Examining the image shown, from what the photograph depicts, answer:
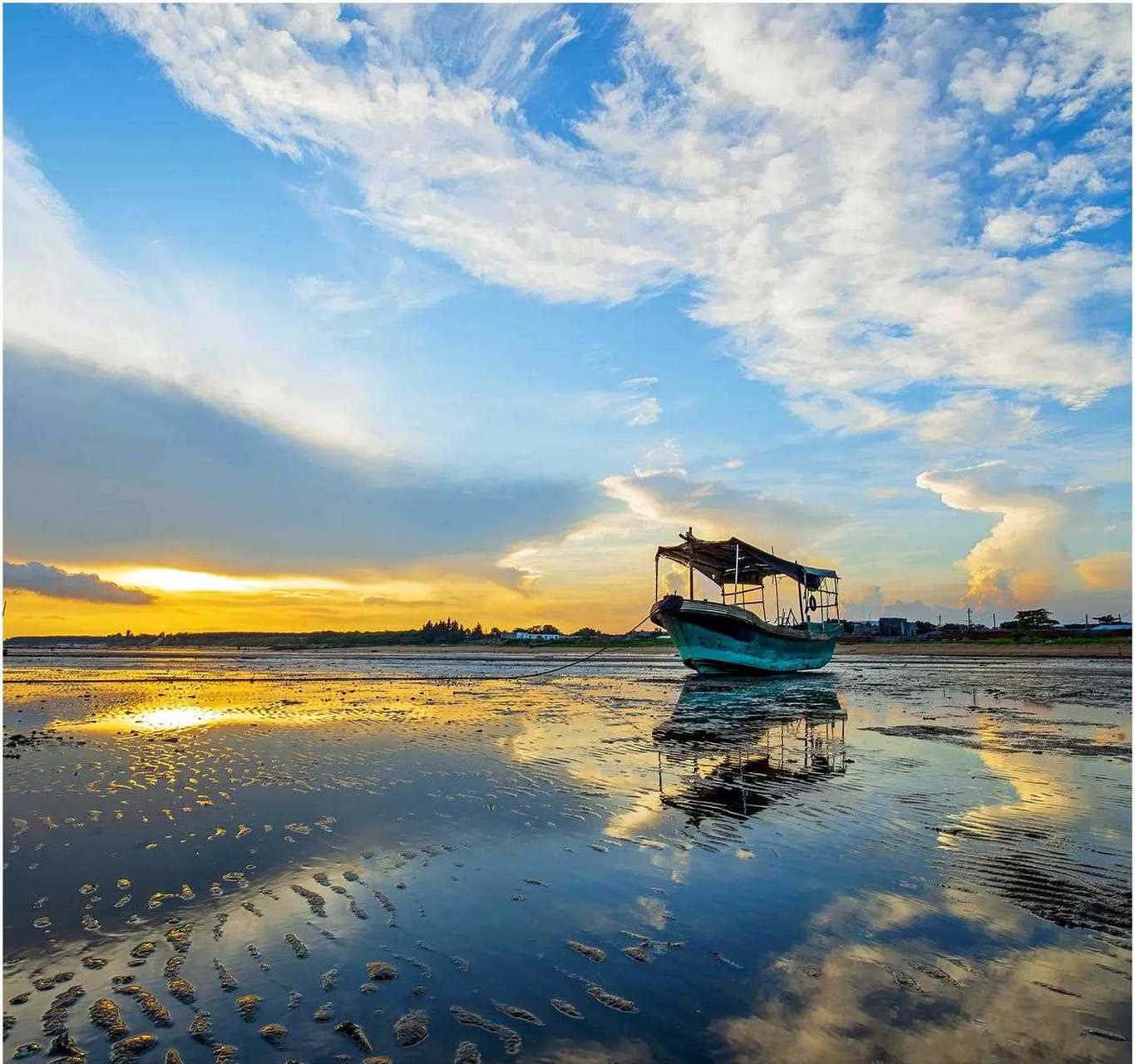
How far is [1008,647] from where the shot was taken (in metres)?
76.2

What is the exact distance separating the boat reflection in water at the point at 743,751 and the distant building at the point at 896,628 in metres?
106

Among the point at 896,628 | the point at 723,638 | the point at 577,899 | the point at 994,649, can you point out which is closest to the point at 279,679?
the point at 723,638

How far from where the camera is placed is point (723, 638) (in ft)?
121

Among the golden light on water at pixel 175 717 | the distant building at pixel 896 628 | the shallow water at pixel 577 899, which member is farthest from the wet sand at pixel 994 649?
the golden light on water at pixel 175 717

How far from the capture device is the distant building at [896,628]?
120 meters

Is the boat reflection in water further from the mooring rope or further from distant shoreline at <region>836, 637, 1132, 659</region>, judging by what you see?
distant shoreline at <region>836, 637, 1132, 659</region>

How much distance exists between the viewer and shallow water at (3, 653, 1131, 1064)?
4.37m

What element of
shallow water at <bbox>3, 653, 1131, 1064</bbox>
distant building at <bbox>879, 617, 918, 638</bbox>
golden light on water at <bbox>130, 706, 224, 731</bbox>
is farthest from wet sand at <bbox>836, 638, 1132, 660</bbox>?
golden light on water at <bbox>130, 706, 224, 731</bbox>

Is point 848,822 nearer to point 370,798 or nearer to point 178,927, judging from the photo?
point 370,798

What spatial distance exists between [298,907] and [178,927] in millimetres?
1006

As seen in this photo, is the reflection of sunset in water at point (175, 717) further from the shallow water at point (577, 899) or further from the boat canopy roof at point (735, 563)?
the boat canopy roof at point (735, 563)

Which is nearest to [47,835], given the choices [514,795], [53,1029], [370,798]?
[370,798]

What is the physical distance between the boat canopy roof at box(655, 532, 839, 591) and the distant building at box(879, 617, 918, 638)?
86260 mm

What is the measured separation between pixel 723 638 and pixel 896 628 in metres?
100
